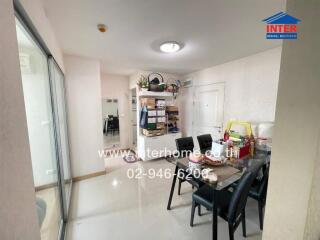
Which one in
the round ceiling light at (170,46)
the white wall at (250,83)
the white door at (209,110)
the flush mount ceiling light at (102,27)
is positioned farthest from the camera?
the white door at (209,110)

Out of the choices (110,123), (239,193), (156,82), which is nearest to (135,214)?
(239,193)

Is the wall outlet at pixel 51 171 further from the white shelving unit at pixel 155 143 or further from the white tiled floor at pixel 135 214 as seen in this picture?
the white shelving unit at pixel 155 143

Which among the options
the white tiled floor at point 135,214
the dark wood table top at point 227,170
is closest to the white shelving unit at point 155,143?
the white tiled floor at point 135,214

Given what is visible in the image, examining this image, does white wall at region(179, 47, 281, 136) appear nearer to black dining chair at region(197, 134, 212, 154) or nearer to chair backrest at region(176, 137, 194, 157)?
black dining chair at region(197, 134, 212, 154)

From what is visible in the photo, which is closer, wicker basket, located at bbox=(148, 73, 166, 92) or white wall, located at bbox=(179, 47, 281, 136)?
white wall, located at bbox=(179, 47, 281, 136)

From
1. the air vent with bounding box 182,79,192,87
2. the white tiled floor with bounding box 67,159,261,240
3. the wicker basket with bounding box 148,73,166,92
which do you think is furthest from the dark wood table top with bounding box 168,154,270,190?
the air vent with bounding box 182,79,192,87

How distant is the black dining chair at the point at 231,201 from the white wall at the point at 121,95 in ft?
11.5

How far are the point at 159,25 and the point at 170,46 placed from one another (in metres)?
0.57

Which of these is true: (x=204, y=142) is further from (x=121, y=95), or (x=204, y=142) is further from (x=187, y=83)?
(x=121, y=95)

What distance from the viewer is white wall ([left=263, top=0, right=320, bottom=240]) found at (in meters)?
0.73

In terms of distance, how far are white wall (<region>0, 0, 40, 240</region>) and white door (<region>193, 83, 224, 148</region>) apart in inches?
137

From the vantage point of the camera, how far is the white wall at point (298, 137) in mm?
726

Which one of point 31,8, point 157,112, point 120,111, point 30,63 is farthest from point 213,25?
point 120,111

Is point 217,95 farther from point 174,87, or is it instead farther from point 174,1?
point 174,1
